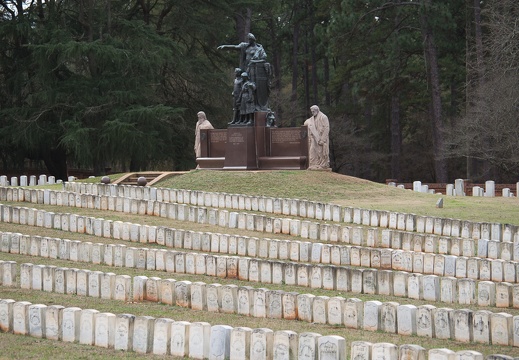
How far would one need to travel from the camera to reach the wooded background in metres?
36.5

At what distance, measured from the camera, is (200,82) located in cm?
4209

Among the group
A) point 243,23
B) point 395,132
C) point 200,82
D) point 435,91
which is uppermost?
point 243,23

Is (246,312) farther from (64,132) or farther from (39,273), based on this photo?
(64,132)

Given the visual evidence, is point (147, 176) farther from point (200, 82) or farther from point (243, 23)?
point (243, 23)

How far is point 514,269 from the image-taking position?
12336 millimetres

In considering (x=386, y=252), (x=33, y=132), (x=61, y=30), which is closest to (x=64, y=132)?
(x=33, y=132)

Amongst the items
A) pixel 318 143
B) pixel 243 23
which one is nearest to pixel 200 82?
pixel 243 23

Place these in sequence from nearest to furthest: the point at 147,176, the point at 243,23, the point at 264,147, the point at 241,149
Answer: the point at 241,149
the point at 264,147
the point at 147,176
the point at 243,23

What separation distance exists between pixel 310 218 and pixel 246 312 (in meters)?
9.68

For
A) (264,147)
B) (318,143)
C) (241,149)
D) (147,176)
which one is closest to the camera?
(318,143)

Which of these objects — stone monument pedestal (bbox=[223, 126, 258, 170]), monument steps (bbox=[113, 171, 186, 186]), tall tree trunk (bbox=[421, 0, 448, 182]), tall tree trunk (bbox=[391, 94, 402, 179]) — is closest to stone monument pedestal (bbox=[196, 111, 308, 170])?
stone monument pedestal (bbox=[223, 126, 258, 170])

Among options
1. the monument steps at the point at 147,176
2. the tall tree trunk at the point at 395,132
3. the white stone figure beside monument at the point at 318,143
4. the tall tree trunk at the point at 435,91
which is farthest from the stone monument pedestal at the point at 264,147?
the tall tree trunk at the point at 395,132

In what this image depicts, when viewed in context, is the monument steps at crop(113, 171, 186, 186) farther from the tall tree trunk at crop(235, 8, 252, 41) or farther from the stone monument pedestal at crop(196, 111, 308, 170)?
the tall tree trunk at crop(235, 8, 252, 41)

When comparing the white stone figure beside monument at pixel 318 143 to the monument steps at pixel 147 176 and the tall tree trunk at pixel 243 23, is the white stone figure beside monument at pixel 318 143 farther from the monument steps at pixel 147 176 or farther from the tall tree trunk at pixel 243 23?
the tall tree trunk at pixel 243 23
